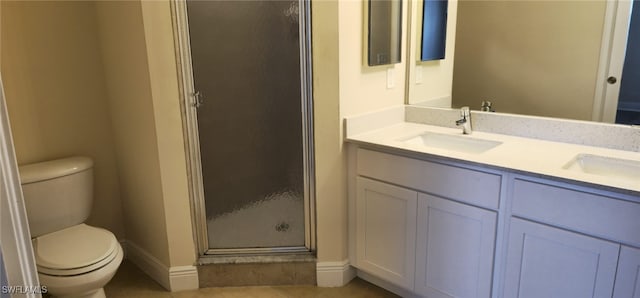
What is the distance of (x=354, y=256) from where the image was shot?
2344 millimetres

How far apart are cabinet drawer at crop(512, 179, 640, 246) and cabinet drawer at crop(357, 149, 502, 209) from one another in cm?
11

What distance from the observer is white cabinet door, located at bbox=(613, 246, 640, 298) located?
146cm

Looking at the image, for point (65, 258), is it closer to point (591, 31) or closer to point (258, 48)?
point (258, 48)

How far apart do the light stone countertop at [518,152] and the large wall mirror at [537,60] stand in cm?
16

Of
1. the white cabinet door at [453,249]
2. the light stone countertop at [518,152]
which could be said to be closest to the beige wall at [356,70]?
the light stone countertop at [518,152]

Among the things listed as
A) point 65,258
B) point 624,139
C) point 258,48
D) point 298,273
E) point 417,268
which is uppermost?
point 258,48

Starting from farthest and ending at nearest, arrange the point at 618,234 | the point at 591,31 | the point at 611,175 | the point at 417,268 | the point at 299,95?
1. the point at 299,95
2. the point at 417,268
3. the point at 591,31
4. the point at 611,175
5. the point at 618,234

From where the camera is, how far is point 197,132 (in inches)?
87.7

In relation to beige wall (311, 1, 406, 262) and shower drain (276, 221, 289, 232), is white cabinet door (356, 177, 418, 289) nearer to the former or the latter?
beige wall (311, 1, 406, 262)

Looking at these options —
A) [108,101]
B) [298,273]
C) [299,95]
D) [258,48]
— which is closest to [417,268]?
[298,273]

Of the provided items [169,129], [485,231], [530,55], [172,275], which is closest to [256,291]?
A: [172,275]

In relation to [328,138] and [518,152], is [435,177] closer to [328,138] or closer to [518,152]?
[518,152]

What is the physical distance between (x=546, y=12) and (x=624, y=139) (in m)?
0.65

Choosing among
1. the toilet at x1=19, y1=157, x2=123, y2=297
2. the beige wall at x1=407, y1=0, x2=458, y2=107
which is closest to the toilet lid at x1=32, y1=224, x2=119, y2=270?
the toilet at x1=19, y1=157, x2=123, y2=297
